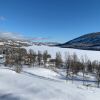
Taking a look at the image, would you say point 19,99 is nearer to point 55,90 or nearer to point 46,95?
point 46,95

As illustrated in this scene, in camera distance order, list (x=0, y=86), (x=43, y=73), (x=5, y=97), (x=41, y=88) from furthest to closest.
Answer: (x=43, y=73) < (x=0, y=86) < (x=41, y=88) < (x=5, y=97)

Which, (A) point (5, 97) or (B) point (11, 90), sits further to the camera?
(B) point (11, 90)

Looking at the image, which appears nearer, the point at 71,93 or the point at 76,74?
the point at 71,93

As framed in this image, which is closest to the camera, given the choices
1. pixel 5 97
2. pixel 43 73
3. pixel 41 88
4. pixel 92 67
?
pixel 5 97

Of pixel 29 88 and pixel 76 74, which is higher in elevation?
pixel 29 88

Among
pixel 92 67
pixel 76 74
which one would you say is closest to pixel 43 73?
pixel 76 74

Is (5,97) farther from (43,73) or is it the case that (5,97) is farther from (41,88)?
(43,73)

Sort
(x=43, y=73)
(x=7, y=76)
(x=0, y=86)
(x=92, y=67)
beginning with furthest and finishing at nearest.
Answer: (x=92, y=67), (x=43, y=73), (x=7, y=76), (x=0, y=86)

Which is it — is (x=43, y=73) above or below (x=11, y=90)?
below

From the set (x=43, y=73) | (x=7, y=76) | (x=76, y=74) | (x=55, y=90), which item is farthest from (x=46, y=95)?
(x=76, y=74)
